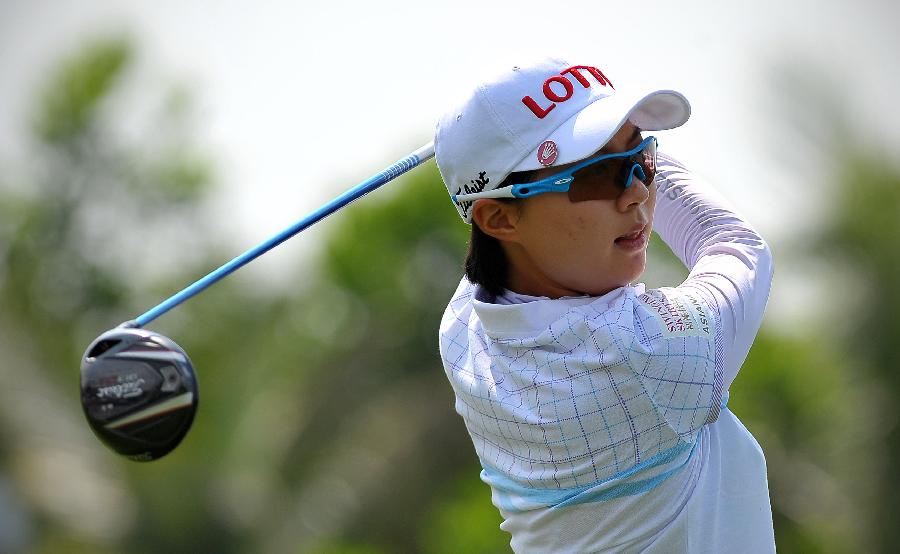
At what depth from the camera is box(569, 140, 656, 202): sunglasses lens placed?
2779 millimetres

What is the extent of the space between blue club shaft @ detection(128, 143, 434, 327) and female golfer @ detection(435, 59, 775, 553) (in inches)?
14.1

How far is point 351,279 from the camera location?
17.6 m

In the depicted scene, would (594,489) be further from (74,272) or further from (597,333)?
(74,272)

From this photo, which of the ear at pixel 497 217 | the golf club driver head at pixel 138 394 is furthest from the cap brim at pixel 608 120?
the golf club driver head at pixel 138 394

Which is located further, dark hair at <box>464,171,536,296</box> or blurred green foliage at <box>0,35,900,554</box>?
blurred green foliage at <box>0,35,900,554</box>

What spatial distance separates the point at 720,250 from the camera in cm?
292

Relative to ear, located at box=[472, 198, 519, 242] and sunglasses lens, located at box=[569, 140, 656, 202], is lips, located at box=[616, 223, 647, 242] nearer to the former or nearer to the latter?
sunglasses lens, located at box=[569, 140, 656, 202]

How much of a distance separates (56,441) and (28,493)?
0.87 metres

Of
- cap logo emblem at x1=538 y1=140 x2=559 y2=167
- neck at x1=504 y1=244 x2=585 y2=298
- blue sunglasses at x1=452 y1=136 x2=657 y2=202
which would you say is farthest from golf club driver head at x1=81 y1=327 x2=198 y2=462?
cap logo emblem at x1=538 y1=140 x2=559 y2=167

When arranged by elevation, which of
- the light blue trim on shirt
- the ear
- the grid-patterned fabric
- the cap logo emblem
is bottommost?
the light blue trim on shirt

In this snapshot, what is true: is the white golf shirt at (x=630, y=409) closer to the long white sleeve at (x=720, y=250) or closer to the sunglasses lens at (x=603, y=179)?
the long white sleeve at (x=720, y=250)

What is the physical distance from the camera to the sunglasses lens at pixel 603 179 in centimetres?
278

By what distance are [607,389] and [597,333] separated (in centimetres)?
11

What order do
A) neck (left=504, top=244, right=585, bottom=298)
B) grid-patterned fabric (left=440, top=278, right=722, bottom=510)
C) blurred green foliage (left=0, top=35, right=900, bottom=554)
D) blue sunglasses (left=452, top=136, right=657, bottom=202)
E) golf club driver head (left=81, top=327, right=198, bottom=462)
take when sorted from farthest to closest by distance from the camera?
blurred green foliage (left=0, top=35, right=900, bottom=554) → golf club driver head (left=81, top=327, right=198, bottom=462) → neck (left=504, top=244, right=585, bottom=298) → blue sunglasses (left=452, top=136, right=657, bottom=202) → grid-patterned fabric (left=440, top=278, right=722, bottom=510)
